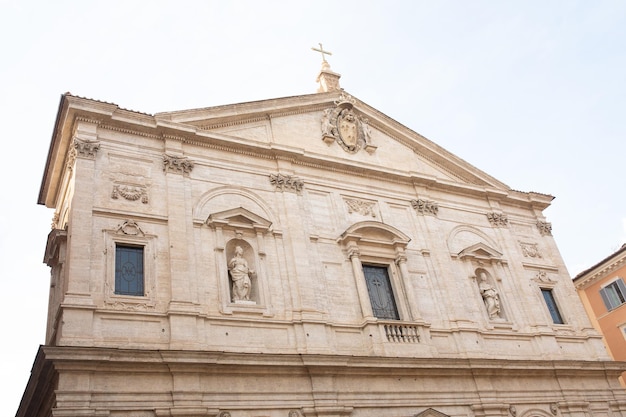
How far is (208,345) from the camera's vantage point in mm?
12656

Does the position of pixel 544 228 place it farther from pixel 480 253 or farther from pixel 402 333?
pixel 402 333

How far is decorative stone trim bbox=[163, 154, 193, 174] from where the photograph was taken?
14.9m

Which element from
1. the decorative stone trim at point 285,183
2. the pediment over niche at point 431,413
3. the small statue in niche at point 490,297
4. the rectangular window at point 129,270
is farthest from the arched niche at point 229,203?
the small statue in niche at point 490,297

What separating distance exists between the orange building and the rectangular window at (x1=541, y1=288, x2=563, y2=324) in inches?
289

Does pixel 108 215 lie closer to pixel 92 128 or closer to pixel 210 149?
pixel 92 128

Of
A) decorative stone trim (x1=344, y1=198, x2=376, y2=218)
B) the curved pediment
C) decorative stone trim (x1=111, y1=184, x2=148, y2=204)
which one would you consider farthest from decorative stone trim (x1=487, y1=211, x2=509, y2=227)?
decorative stone trim (x1=111, y1=184, x2=148, y2=204)

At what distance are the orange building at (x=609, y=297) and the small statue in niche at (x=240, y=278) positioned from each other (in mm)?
17504

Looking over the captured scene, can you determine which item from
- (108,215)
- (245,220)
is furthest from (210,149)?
(108,215)

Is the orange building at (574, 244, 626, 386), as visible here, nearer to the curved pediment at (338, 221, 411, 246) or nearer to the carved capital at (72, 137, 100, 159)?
the curved pediment at (338, 221, 411, 246)

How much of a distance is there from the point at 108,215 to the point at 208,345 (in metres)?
3.63

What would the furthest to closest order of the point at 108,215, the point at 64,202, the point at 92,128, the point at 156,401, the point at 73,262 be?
the point at 64,202 → the point at 92,128 → the point at 108,215 → the point at 73,262 → the point at 156,401

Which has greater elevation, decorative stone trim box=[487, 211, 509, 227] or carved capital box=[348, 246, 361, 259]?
decorative stone trim box=[487, 211, 509, 227]

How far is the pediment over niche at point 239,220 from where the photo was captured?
47.7 ft

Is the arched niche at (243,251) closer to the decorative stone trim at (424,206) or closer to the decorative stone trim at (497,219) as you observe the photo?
the decorative stone trim at (424,206)
